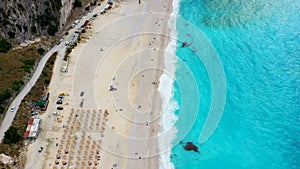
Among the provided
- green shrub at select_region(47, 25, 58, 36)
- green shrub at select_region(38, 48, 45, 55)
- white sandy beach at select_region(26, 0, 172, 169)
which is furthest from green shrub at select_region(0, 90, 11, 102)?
green shrub at select_region(47, 25, 58, 36)

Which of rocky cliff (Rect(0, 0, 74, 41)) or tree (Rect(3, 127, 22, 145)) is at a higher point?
rocky cliff (Rect(0, 0, 74, 41))

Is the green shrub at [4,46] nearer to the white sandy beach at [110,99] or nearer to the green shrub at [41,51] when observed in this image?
the green shrub at [41,51]

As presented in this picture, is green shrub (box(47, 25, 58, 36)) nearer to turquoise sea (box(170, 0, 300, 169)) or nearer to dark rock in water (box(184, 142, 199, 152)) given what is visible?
turquoise sea (box(170, 0, 300, 169))

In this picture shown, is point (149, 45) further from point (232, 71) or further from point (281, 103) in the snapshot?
point (281, 103)

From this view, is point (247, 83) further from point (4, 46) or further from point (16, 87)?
point (4, 46)

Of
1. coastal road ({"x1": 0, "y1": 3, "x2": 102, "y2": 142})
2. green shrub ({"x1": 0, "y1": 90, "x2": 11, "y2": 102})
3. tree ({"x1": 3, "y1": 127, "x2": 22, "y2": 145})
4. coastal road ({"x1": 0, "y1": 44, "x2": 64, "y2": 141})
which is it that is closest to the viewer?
tree ({"x1": 3, "y1": 127, "x2": 22, "y2": 145})

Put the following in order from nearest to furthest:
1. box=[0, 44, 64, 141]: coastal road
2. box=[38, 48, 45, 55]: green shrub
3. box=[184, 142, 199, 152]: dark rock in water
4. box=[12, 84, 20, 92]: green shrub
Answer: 1. box=[184, 142, 199, 152]: dark rock in water
2. box=[0, 44, 64, 141]: coastal road
3. box=[12, 84, 20, 92]: green shrub
4. box=[38, 48, 45, 55]: green shrub
